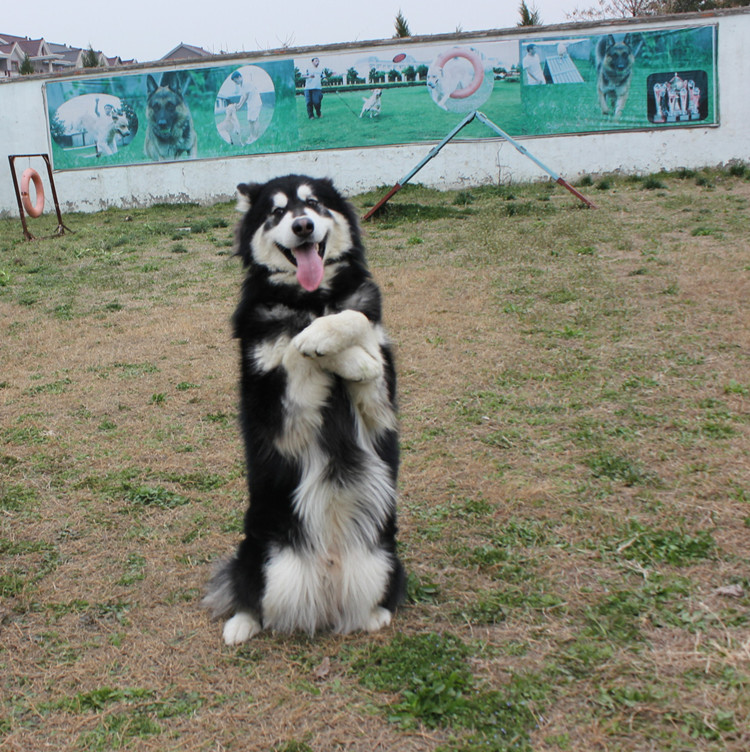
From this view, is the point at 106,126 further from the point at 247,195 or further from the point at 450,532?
the point at 450,532

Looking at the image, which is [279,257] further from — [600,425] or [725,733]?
[600,425]

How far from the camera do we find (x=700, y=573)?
3057mm

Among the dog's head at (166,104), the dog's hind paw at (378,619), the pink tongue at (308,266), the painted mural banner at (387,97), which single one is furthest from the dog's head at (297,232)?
the dog's head at (166,104)

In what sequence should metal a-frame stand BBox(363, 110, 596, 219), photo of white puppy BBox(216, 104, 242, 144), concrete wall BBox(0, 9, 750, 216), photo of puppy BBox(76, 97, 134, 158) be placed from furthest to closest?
photo of puppy BBox(76, 97, 134, 158), photo of white puppy BBox(216, 104, 242, 144), concrete wall BBox(0, 9, 750, 216), metal a-frame stand BBox(363, 110, 596, 219)

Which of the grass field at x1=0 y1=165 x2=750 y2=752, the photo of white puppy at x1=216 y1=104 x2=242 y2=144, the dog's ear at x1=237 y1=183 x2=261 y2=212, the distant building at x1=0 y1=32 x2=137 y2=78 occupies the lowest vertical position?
the grass field at x1=0 y1=165 x2=750 y2=752

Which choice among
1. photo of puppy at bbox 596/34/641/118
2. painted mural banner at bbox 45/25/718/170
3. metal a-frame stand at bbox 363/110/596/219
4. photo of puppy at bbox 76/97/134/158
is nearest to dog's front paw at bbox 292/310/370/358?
metal a-frame stand at bbox 363/110/596/219

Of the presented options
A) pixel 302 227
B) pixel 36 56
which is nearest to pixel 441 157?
pixel 302 227

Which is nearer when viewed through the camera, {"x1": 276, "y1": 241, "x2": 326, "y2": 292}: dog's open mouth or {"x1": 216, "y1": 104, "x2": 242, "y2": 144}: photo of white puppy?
{"x1": 276, "y1": 241, "x2": 326, "y2": 292}: dog's open mouth

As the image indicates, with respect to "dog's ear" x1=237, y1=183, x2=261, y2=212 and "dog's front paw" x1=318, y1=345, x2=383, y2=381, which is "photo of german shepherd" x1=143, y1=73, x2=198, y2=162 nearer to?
"dog's ear" x1=237, y1=183, x2=261, y2=212

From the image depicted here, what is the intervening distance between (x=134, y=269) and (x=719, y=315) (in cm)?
764

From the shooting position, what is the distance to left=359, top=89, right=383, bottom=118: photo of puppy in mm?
16156

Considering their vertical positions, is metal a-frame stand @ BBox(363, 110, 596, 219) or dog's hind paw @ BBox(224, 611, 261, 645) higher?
metal a-frame stand @ BBox(363, 110, 596, 219)

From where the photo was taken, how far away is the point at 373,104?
16.2 meters

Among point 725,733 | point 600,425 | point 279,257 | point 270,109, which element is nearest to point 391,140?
point 270,109
